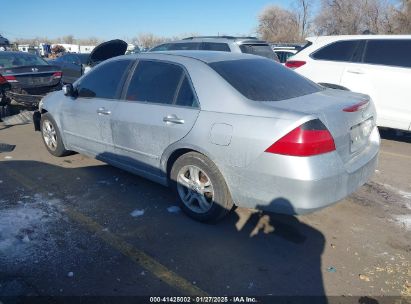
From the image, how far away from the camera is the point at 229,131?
3.12 m

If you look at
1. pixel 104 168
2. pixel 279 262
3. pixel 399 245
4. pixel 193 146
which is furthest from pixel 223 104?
pixel 104 168

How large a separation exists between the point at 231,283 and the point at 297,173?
1.00 m

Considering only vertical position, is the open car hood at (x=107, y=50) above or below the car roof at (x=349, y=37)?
below

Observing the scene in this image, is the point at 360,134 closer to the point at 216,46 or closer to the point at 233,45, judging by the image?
the point at 233,45

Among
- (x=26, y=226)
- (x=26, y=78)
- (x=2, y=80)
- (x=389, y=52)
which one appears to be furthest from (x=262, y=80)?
(x=26, y=78)

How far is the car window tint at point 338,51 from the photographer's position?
6.77 metres

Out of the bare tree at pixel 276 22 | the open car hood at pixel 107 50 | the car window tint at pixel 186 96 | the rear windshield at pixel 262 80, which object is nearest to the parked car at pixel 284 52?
the open car hood at pixel 107 50

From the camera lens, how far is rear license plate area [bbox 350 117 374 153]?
10.5 ft

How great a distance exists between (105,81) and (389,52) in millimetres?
4961

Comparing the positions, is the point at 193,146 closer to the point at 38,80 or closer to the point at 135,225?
the point at 135,225

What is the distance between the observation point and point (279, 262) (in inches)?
120

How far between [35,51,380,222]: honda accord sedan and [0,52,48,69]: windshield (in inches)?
214

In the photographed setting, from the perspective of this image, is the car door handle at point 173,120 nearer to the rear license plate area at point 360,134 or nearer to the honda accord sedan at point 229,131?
the honda accord sedan at point 229,131

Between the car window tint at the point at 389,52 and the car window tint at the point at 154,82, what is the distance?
4.37 meters
